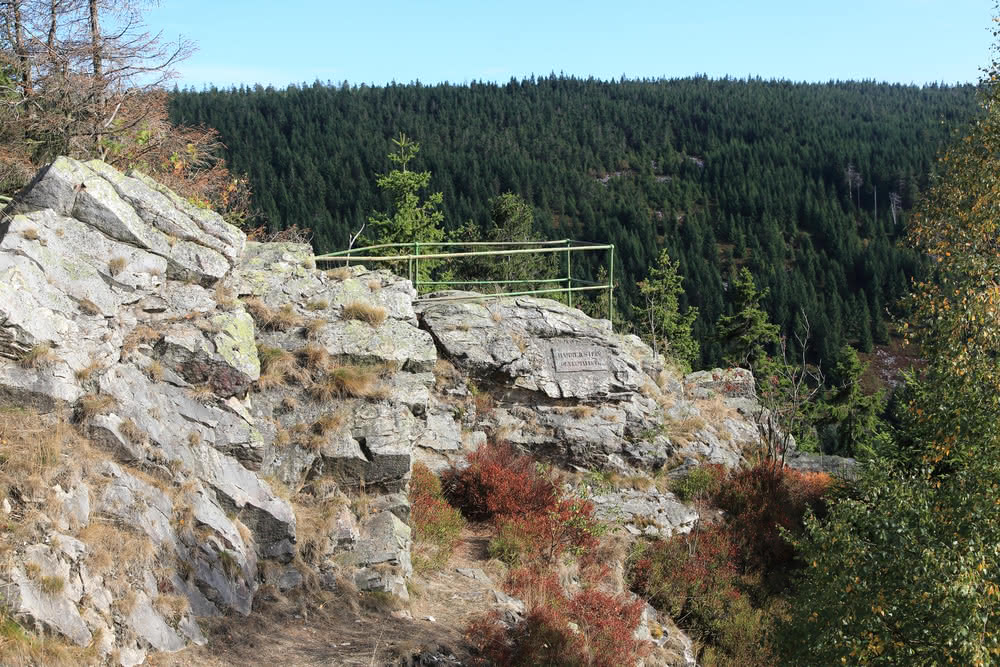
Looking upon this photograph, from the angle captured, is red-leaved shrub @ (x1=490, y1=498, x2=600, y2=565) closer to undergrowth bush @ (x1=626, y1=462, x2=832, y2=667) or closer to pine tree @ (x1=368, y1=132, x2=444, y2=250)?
undergrowth bush @ (x1=626, y1=462, x2=832, y2=667)

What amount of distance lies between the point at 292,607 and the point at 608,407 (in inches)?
334

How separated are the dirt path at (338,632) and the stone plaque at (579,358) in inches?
239

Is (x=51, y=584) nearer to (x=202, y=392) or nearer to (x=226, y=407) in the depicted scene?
(x=202, y=392)

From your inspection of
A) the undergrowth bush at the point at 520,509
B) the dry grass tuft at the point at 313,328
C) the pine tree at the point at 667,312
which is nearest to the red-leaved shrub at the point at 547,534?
the undergrowth bush at the point at 520,509

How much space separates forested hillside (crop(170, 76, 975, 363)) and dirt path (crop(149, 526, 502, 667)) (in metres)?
82.4

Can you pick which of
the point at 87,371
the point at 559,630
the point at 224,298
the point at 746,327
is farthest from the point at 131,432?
the point at 746,327

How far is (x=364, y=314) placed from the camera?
13.2 metres

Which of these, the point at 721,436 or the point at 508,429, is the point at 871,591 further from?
the point at 721,436

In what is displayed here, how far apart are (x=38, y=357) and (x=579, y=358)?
10034 millimetres

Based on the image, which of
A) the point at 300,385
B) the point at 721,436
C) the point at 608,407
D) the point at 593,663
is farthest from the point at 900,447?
the point at 300,385

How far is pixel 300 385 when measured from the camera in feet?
39.0

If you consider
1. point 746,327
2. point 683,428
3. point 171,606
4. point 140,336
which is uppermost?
point 140,336

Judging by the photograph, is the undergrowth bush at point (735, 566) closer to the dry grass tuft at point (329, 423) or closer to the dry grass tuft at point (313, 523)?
the dry grass tuft at point (313, 523)

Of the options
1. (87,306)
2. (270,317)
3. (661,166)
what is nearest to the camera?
(87,306)
